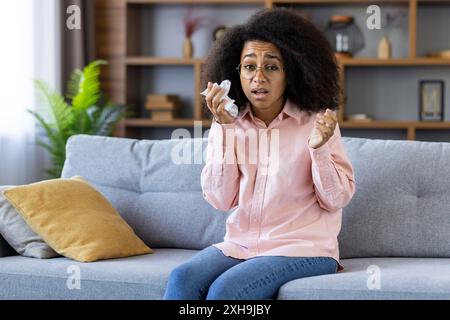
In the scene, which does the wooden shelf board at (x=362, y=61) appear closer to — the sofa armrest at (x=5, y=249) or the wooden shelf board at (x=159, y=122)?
the wooden shelf board at (x=159, y=122)

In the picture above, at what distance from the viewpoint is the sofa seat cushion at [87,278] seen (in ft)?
8.25

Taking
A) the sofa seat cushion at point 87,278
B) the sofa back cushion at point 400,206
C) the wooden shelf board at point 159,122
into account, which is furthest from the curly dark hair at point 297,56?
the wooden shelf board at point 159,122

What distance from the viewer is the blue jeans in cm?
220

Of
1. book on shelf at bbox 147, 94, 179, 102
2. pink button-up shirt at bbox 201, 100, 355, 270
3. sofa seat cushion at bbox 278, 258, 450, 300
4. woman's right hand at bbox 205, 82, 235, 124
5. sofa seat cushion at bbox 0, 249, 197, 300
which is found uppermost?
woman's right hand at bbox 205, 82, 235, 124

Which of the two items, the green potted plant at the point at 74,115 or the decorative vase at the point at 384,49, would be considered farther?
the decorative vase at the point at 384,49

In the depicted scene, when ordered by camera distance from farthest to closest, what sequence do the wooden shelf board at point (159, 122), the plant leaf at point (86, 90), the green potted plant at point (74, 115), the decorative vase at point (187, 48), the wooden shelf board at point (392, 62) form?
the decorative vase at point (187, 48) → the wooden shelf board at point (159, 122) → the wooden shelf board at point (392, 62) → the plant leaf at point (86, 90) → the green potted plant at point (74, 115)

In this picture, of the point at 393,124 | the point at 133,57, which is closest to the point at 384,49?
the point at 393,124

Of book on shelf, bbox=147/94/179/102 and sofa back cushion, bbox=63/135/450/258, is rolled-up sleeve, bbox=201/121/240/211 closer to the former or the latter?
sofa back cushion, bbox=63/135/450/258

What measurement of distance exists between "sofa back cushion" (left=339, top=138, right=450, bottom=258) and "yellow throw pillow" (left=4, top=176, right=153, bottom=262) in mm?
708

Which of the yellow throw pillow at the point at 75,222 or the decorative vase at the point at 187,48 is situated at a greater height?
the decorative vase at the point at 187,48

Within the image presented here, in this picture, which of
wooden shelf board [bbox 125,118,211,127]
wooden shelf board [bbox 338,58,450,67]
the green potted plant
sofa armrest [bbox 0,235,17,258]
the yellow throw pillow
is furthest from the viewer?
wooden shelf board [bbox 125,118,211,127]

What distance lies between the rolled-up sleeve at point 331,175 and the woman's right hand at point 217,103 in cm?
26

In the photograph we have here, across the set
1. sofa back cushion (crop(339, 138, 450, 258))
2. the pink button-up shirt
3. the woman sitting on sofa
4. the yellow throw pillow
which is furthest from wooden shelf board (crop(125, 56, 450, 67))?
the pink button-up shirt

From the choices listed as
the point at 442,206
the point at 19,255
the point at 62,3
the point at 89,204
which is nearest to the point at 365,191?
the point at 442,206
